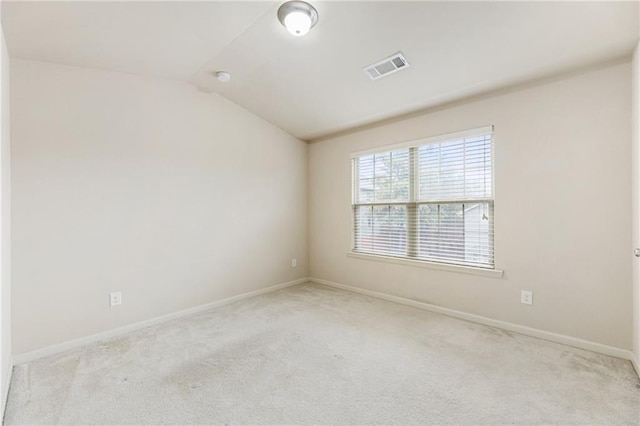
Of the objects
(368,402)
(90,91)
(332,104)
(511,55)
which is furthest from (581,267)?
(90,91)

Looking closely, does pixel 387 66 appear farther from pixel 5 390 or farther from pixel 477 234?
pixel 5 390

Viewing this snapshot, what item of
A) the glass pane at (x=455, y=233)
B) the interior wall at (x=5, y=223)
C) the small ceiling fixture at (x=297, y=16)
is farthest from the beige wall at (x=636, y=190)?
the interior wall at (x=5, y=223)

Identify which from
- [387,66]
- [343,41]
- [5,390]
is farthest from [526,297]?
[5,390]

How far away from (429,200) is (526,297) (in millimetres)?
1308

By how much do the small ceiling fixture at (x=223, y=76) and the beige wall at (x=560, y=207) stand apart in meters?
2.23

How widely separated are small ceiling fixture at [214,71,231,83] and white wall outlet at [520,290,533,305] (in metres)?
3.55

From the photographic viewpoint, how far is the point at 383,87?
3014 millimetres

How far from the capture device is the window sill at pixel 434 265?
295 cm

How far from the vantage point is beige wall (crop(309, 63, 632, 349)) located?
92.0 inches

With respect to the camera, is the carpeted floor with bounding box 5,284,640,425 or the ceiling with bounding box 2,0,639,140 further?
the ceiling with bounding box 2,0,639,140

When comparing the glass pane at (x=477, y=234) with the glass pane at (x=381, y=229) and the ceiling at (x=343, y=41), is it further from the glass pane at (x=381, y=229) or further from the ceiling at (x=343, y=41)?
the ceiling at (x=343, y=41)

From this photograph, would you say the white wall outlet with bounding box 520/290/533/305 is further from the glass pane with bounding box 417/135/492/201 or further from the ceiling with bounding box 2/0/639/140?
the ceiling with bounding box 2/0/639/140

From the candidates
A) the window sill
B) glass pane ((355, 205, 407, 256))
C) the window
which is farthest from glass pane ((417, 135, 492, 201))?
the window sill

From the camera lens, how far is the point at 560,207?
2.57 meters
